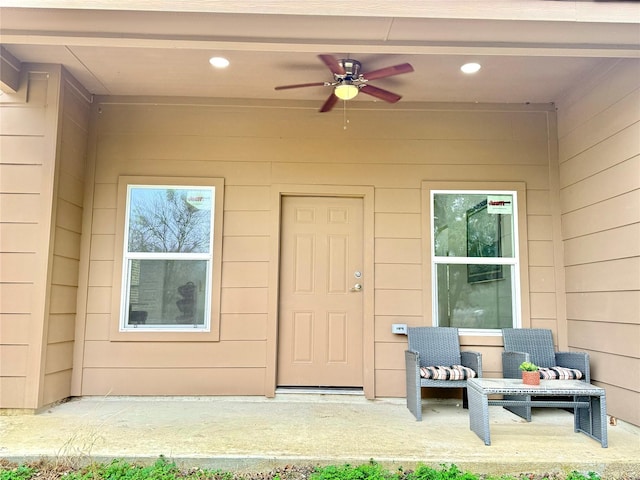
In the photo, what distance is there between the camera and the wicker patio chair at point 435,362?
3469 mm

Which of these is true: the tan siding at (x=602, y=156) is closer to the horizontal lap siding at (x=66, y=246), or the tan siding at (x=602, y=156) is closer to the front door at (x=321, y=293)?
the front door at (x=321, y=293)

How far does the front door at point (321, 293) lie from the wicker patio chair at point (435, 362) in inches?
22.3

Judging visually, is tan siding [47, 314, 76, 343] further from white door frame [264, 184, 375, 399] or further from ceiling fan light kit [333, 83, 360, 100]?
ceiling fan light kit [333, 83, 360, 100]

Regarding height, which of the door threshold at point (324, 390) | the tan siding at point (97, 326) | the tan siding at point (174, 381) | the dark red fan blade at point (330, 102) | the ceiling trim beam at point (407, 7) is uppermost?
the dark red fan blade at point (330, 102)

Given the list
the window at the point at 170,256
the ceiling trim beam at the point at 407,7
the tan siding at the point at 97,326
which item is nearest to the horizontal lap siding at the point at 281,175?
the tan siding at the point at 97,326

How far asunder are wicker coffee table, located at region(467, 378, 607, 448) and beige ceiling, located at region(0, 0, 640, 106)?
220 centimetres

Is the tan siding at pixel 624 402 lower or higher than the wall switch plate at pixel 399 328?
lower

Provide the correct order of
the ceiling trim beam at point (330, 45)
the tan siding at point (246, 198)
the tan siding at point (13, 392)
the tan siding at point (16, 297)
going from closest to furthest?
1. the ceiling trim beam at point (330, 45)
2. the tan siding at point (13, 392)
3. the tan siding at point (16, 297)
4. the tan siding at point (246, 198)

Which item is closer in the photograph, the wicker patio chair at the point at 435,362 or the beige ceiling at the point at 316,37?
the beige ceiling at the point at 316,37

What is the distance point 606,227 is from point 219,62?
3.37 meters

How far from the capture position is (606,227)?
3500 millimetres

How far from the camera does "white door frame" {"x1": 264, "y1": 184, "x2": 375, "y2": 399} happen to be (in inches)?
158

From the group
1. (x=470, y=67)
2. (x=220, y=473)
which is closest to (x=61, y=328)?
(x=220, y=473)

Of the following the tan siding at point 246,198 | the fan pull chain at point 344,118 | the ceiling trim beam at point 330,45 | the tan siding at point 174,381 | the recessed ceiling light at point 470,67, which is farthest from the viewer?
the fan pull chain at point 344,118
